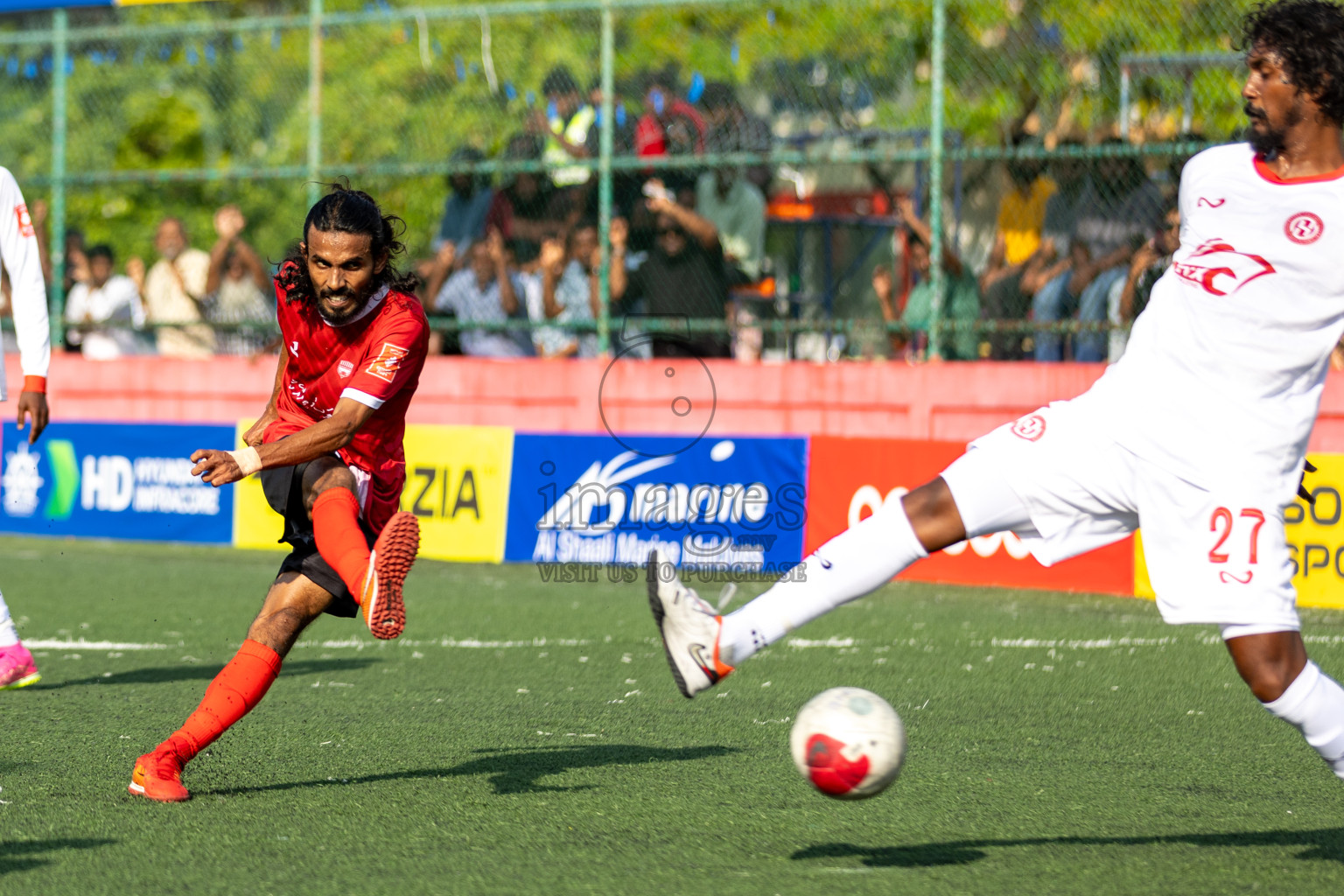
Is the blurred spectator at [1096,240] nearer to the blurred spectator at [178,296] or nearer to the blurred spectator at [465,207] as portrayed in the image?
the blurred spectator at [465,207]

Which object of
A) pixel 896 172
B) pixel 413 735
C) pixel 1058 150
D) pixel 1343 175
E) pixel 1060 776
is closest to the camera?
pixel 1343 175

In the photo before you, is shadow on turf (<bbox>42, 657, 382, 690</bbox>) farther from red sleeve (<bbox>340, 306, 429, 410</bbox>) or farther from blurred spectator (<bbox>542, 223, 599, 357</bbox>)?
blurred spectator (<bbox>542, 223, 599, 357</bbox>)

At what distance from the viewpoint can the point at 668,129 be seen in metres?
13.8

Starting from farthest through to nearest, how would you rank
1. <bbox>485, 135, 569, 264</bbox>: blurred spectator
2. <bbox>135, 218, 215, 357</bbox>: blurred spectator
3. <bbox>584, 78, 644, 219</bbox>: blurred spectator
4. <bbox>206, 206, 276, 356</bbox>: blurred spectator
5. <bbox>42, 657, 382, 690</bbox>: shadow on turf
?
<bbox>135, 218, 215, 357</bbox>: blurred spectator → <bbox>206, 206, 276, 356</bbox>: blurred spectator → <bbox>485, 135, 569, 264</bbox>: blurred spectator → <bbox>584, 78, 644, 219</bbox>: blurred spectator → <bbox>42, 657, 382, 690</bbox>: shadow on turf

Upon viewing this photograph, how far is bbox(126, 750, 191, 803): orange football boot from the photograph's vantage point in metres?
5.28

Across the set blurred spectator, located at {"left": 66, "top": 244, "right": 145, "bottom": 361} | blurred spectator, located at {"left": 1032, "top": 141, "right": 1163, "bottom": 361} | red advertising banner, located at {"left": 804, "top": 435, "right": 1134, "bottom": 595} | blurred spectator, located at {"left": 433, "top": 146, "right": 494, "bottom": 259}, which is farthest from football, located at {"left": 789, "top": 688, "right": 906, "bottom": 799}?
blurred spectator, located at {"left": 66, "top": 244, "right": 145, "bottom": 361}

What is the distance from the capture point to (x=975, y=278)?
42.8 ft

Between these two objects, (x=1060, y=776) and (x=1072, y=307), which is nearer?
(x=1060, y=776)

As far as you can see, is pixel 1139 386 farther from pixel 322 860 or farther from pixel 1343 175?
pixel 322 860

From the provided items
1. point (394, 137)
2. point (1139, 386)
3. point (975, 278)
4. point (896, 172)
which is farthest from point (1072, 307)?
point (394, 137)

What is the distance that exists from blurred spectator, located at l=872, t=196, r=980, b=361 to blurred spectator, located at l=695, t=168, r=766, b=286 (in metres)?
1.05

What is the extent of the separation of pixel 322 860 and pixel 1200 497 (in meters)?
2.40

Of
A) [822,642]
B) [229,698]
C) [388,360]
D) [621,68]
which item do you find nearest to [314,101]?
[621,68]

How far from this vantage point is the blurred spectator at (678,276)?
44.1ft
